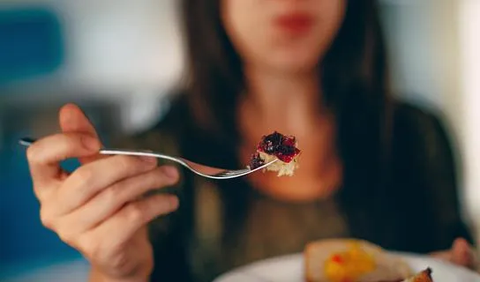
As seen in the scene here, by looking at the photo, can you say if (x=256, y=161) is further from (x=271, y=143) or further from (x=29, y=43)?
(x=29, y=43)

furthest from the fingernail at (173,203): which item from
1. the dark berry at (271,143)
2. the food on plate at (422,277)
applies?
the food on plate at (422,277)

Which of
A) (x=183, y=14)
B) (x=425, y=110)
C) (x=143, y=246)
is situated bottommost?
(x=143, y=246)

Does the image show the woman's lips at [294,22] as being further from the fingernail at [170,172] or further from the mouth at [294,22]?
the fingernail at [170,172]

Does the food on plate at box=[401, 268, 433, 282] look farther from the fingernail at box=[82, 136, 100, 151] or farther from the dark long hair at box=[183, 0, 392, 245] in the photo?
the fingernail at box=[82, 136, 100, 151]

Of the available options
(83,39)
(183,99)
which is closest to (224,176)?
(183,99)

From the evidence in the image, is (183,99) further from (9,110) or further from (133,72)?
(9,110)

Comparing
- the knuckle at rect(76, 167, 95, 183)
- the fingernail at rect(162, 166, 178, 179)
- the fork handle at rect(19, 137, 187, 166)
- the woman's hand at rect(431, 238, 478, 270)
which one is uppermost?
the fork handle at rect(19, 137, 187, 166)

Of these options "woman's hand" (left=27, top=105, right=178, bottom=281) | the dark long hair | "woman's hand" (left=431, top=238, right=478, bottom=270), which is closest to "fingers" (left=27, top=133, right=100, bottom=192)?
"woman's hand" (left=27, top=105, right=178, bottom=281)
